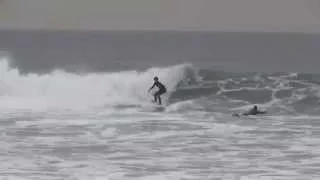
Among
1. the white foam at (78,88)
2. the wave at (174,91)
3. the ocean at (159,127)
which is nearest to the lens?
the ocean at (159,127)

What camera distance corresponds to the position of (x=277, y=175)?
10.7m

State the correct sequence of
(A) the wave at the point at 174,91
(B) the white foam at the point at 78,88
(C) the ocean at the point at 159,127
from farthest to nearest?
(B) the white foam at the point at 78,88 → (A) the wave at the point at 174,91 → (C) the ocean at the point at 159,127

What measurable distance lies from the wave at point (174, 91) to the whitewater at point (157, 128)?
0.03 metres

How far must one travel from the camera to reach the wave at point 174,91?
19219 millimetres

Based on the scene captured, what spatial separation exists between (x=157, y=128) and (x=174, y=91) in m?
6.63

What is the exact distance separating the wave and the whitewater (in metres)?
0.03

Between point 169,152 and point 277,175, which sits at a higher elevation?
point 169,152

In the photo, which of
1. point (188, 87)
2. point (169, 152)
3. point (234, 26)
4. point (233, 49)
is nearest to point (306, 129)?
point (169, 152)

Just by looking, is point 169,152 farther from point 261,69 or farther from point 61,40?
point 61,40

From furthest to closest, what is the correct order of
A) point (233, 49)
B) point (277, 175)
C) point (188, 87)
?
point (233, 49), point (188, 87), point (277, 175)

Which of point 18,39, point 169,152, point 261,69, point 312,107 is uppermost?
point 18,39

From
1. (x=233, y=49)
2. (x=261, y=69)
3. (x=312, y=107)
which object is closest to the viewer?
(x=312, y=107)

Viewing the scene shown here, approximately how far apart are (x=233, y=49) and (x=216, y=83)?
93.9 feet

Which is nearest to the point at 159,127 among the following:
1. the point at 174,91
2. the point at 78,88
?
the point at 174,91
